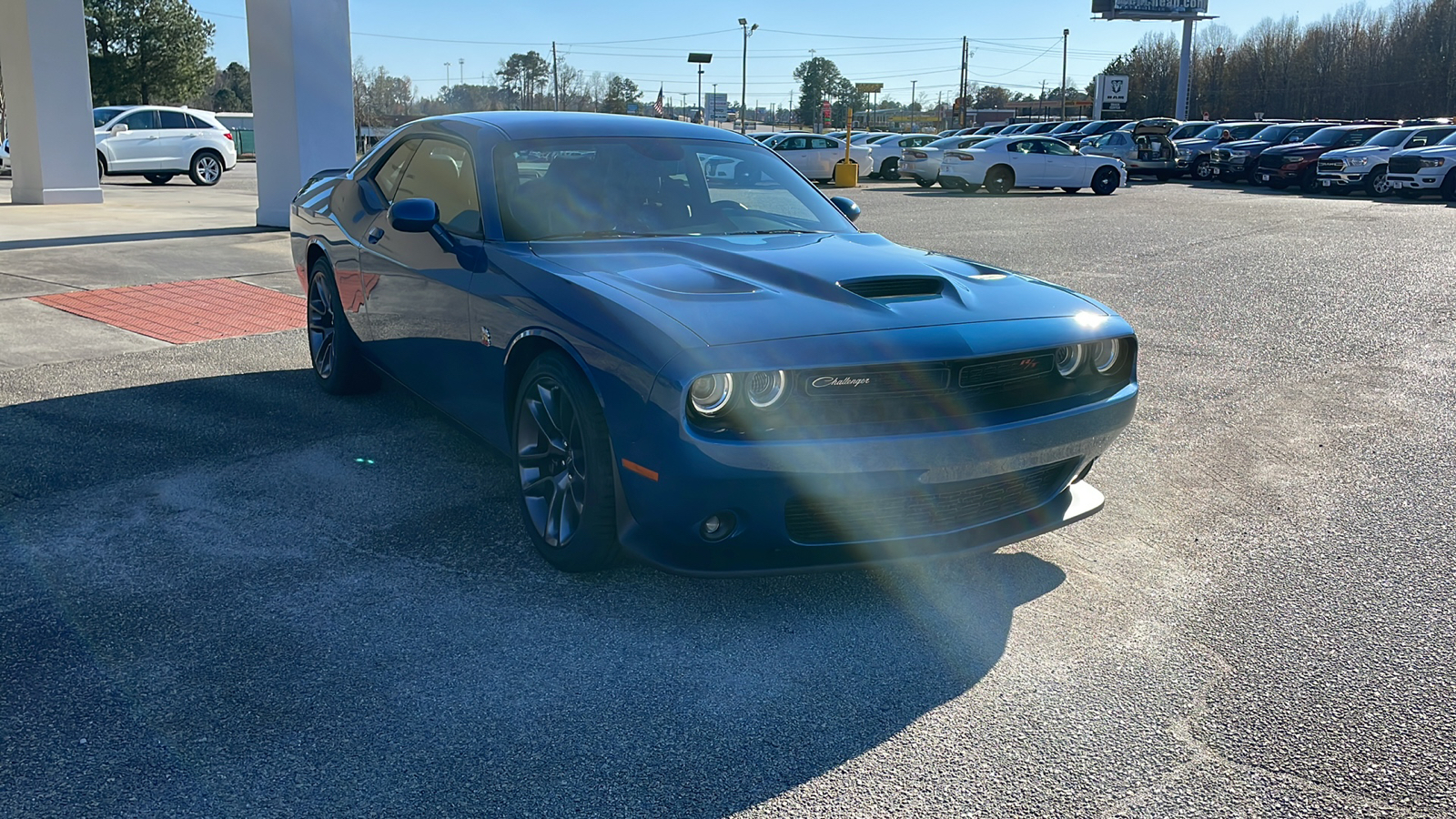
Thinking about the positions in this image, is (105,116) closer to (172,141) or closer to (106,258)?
(172,141)

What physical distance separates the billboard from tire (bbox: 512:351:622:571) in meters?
65.3

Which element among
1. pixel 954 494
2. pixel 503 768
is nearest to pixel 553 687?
pixel 503 768

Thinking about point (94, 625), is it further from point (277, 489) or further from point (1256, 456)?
point (1256, 456)

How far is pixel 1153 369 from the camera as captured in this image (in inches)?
276

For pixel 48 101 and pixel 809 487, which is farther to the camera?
pixel 48 101

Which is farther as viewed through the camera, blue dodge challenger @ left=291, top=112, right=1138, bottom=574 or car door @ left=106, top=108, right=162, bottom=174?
car door @ left=106, top=108, right=162, bottom=174

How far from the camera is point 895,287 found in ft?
11.9

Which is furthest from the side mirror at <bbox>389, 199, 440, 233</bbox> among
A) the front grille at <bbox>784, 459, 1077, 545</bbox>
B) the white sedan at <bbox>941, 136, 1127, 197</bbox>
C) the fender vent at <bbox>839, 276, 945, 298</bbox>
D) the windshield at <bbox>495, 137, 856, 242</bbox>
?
the white sedan at <bbox>941, 136, 1127, 197</bbox>

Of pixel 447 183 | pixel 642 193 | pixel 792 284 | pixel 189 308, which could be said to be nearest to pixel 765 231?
pixel 642 193

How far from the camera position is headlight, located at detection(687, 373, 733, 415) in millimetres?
3053

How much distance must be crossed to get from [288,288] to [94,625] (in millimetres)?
6732

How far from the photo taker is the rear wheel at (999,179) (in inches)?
1034

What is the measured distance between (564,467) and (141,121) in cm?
2315

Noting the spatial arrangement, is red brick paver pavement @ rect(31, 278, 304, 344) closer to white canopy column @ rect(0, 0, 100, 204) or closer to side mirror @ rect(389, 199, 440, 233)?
side mirror @ rect(389, 199, 440, 233)
